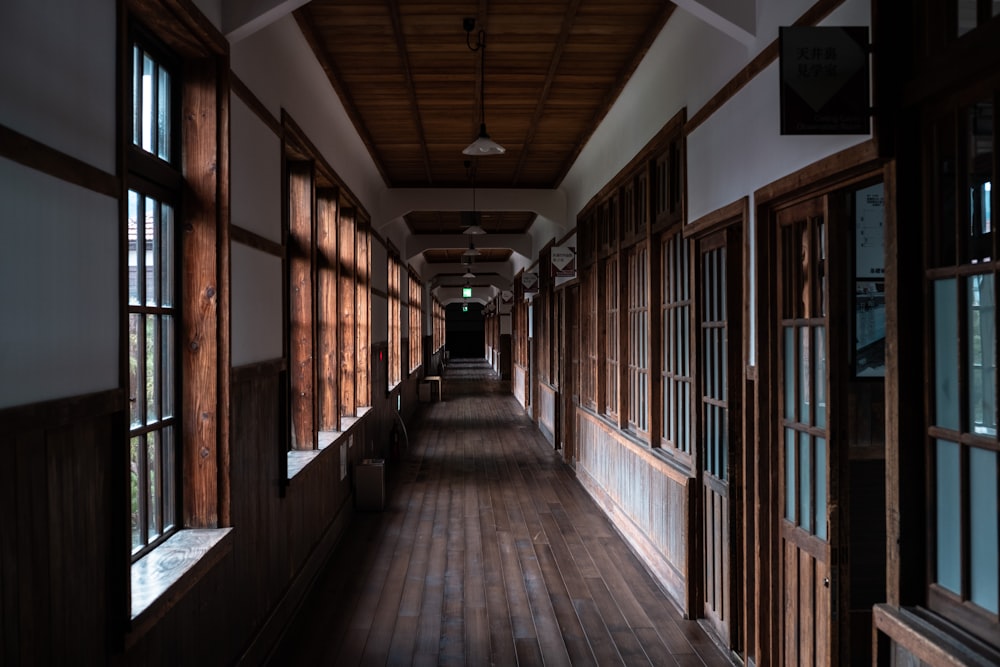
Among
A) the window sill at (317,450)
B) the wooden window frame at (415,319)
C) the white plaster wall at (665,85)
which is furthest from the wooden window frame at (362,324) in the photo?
the wooden window frame at (415,319)

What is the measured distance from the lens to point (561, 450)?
9984 millimetres

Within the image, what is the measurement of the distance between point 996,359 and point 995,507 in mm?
375

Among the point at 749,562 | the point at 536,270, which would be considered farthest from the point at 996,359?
the point at 536,270

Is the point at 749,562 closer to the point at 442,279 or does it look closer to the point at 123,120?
the point at 123,120

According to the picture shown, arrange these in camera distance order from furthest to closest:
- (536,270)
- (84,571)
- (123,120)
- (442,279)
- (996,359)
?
(442,279), (536,270), (123,120), (84,571), (996,359)

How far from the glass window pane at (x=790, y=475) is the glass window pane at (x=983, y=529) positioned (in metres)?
1.15

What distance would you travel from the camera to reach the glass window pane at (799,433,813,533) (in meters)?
2.92

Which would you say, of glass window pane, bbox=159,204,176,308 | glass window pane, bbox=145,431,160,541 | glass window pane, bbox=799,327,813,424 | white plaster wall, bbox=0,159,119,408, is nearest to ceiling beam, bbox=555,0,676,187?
glass window pane, bbox=799,327,813,424

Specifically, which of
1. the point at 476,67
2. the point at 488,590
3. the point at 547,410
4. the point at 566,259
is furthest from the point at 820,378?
the point at 547,410

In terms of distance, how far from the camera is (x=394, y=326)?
11.6m

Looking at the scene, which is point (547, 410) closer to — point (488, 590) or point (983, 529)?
point (488, 590)

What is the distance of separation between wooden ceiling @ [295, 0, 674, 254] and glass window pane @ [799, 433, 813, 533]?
260 centimetres

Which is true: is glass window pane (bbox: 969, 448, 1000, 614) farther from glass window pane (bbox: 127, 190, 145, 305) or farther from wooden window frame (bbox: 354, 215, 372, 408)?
wooden window frame (bbox: 354, 215, 372, 408)

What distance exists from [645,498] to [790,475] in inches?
90.2
